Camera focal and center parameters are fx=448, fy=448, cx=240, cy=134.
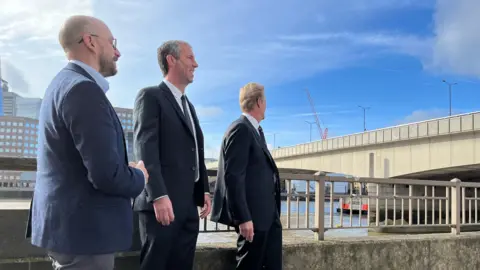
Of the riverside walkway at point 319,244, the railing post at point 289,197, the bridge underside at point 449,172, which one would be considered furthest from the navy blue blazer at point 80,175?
the bridge underside at point 449,172

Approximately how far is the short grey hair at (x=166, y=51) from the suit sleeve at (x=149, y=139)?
239mm

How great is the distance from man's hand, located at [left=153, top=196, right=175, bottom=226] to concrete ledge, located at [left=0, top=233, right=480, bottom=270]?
1.35 meters

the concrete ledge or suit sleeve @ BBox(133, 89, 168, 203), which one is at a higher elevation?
suit sleeve @ BBox(133, 89, 168, 203)

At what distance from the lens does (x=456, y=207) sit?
713 cm

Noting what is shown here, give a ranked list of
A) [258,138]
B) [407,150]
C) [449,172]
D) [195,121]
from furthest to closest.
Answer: [449,172] → [407,150] → [258,138] → [195,121]

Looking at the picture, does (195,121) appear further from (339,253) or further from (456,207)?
(456,207)

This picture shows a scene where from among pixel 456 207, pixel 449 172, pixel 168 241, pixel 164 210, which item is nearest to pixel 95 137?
pixel 164 210

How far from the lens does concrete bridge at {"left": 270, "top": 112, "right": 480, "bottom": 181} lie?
2353 centimetres

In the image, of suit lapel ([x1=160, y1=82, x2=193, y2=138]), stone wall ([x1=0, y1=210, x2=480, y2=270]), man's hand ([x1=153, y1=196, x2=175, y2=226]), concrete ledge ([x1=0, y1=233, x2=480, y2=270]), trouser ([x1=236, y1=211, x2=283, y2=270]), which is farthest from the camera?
concrete ledge ([x1=0, y1=233, x2=480, y2=270])

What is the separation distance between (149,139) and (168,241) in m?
0.58

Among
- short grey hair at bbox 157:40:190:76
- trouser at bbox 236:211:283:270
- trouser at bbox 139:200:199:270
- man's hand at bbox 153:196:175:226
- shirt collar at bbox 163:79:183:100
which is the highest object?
short grey hair at bbox 157:40:190:76

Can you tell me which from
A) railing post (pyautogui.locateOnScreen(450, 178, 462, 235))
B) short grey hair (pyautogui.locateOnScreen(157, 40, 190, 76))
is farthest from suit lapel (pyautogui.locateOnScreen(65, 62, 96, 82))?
railing post (pyautogui.locateOnScreen(450, 178, 462, 235))

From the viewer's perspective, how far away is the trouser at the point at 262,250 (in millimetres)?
3357

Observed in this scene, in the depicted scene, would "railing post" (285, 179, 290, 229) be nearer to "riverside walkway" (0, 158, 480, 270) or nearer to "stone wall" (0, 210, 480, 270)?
"riverside walkway" (0, 158, 480, 270)
